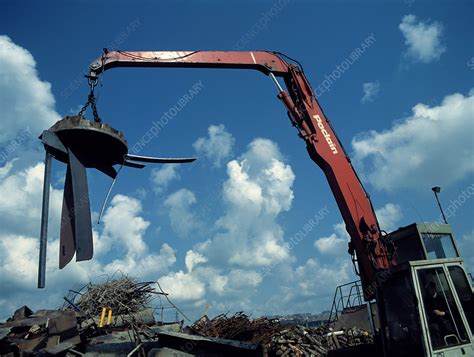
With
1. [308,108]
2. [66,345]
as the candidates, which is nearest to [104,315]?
[66,345]

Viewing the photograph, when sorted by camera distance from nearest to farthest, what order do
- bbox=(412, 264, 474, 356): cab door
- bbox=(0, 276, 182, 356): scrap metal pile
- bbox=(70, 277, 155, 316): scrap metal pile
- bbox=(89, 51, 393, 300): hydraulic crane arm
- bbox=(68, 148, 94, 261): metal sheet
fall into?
bbox=(412, 264, 474, 356): cab door
bbox=(68, 148, 94, 261): metal sheet
bbox=(89, 51, 393, 300): hydraulic crane arm
bbox=(0, 276, 182, 356): scrap metal pile
bbox=(70, 277, 155, 316): scrap metal pile

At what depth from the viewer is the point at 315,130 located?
7.89 meters

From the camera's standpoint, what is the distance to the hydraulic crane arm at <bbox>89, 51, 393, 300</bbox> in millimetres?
6809

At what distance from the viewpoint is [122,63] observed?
7945 mm

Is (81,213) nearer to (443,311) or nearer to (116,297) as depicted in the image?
(443,311)

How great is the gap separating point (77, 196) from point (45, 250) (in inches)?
34.3

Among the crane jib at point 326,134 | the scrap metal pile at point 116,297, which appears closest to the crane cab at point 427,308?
the crane jib at point 326,134

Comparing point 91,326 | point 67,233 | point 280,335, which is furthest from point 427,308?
point 91,326

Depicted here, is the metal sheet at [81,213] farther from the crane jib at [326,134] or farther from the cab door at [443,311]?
the crane jib at [326,134]

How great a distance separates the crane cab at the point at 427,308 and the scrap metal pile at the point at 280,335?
17.1 feet

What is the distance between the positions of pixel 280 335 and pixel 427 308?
6.48 m

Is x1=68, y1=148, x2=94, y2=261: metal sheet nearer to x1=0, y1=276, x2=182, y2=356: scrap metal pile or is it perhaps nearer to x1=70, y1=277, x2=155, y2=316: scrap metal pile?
x1=0, y1=276, x2=182, y2=356: scrap metal pile

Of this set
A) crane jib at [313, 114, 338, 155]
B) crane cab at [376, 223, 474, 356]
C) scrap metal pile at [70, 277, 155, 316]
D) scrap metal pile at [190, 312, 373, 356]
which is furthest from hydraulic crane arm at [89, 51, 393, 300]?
scrap metal pile at [70, 277, 155, 316]

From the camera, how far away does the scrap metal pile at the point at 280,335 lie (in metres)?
10.3
